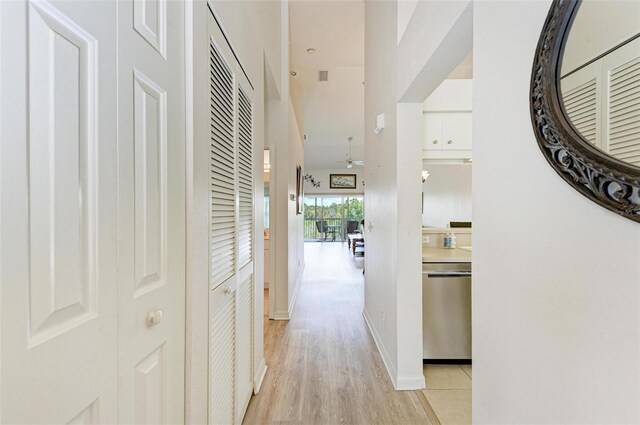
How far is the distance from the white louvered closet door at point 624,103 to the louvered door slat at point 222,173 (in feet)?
4.04

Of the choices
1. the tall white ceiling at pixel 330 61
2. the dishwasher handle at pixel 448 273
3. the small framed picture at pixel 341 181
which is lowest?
the dishwasher handle at pixel 448 273

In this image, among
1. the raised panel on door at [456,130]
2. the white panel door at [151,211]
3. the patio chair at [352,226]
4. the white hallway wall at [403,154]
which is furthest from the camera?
the patio chair at [352,226]

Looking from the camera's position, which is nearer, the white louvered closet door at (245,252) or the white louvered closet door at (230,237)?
the white louvered closet door at (230,237)

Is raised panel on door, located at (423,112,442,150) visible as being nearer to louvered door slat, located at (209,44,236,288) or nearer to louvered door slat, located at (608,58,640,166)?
louvered door slat, located at (209,44,236,288)

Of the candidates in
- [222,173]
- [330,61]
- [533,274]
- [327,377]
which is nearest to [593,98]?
[533,274]

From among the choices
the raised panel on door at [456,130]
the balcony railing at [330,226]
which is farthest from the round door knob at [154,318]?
the balcony railing at [330,226]

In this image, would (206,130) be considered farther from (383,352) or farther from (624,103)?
(383,352)

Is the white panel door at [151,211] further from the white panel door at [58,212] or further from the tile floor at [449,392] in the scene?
the tile floor at [449,392]

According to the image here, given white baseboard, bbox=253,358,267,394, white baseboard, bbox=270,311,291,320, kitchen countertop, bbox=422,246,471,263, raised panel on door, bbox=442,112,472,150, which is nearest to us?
white baseboard, bbox=253,358,267,394

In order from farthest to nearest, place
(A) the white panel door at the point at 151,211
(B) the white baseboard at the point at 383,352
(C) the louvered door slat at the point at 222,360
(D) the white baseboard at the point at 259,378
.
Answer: (B) the white baseboard at the point at 383,352 → (D) the white baseboard at the point at 259,378 → (C) the louvered door slat at the point at 222,360 → (A) the white panel door at the point at 151,211

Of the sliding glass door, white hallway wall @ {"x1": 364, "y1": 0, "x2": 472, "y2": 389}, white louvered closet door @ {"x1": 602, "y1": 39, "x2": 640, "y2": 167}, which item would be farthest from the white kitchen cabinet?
the sliding glass door

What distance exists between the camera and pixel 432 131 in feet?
9.64

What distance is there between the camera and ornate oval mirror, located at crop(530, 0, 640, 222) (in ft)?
1.79

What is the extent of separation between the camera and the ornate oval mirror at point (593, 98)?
0.54 meters
